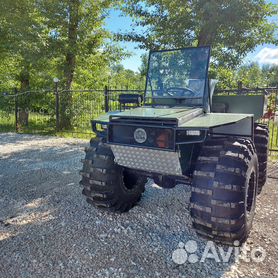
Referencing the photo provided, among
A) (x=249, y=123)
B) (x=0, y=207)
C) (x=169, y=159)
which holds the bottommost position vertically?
(x=0, y=207)

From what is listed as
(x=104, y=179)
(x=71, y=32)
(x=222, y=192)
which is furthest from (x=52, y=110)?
(x=222, y=192)

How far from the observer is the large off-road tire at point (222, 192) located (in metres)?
2.39

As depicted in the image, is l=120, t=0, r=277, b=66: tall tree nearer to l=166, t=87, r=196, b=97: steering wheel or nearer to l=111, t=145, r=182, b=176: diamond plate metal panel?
l=166, t=87, r=196, b=97: steering wheel

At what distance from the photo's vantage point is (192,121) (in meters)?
2.61

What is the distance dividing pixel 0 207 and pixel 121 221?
1.75 meters

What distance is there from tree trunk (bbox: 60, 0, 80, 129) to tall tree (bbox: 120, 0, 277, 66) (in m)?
3.83

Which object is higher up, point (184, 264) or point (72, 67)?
point (72, 67)

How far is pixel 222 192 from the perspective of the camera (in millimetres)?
2381

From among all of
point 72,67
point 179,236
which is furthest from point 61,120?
point 179,236

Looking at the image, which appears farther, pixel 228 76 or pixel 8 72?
pixel 8 72

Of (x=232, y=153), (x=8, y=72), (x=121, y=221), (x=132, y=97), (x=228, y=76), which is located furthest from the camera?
(x=8, y=72)

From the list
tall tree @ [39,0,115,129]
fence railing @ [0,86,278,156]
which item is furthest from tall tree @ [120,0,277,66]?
tall tree @ [39,0,115,129]

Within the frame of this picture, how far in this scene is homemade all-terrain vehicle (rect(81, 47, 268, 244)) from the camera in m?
2.41

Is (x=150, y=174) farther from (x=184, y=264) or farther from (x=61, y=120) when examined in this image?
(x=61, y=120)
